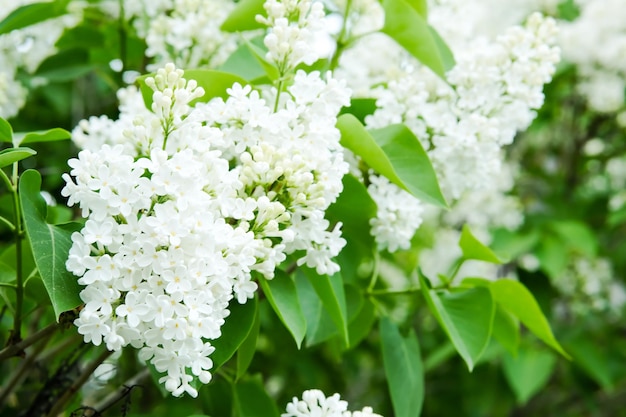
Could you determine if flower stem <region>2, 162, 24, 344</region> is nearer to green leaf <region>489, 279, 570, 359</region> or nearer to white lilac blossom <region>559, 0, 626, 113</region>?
green leaf <region>489, 279, 570, 359</region>

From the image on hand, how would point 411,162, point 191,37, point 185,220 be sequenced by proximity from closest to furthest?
point 185,220 → point 411,162 → point 191,37

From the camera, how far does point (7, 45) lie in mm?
1711

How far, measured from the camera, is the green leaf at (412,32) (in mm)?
1323

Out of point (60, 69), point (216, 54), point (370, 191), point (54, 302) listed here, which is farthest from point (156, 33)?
point (54, 302)

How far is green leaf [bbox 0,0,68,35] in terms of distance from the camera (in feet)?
4.73

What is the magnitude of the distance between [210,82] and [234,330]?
1.27 ft

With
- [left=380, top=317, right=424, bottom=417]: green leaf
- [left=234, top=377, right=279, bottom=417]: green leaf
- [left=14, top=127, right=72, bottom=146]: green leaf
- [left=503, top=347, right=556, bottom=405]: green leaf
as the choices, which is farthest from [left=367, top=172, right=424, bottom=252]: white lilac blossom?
[left=503, top=347, right=556, bottom=405]: green leaf

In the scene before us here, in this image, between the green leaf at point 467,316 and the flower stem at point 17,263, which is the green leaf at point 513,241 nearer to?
the green leaf at point 467,316

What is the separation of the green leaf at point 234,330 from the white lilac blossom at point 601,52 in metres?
1.96

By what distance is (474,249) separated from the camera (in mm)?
1299

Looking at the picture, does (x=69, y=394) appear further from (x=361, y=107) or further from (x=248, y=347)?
(x=361, y=107)

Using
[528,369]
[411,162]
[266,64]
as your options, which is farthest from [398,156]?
[528,369]

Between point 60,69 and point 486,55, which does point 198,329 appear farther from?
point 60,69

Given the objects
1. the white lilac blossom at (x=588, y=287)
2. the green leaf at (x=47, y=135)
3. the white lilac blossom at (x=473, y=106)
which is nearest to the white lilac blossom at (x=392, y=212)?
the white lilac blossom at (x=473, y=106)
